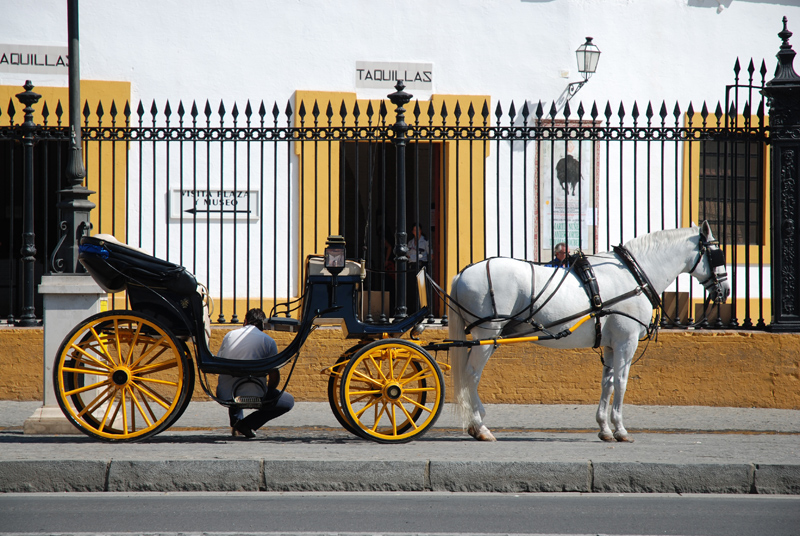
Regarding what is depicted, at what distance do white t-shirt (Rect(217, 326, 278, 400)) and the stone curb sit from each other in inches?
49.6

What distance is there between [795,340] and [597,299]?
9.89ft

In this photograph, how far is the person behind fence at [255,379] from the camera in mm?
6887

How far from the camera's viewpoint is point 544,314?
23.1 ft

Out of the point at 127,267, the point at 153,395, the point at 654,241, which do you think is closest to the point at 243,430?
the point at 153,395

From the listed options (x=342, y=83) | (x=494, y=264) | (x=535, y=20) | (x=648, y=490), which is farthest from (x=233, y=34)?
(x=648, y=490)

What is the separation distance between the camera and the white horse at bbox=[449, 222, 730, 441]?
22.9 feet

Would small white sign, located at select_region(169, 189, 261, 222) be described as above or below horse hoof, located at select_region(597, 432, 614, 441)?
above

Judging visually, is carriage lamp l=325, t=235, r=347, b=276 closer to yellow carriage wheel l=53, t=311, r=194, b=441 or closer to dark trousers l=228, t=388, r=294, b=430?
dark trousers l=228, t=388, r=294, b=430

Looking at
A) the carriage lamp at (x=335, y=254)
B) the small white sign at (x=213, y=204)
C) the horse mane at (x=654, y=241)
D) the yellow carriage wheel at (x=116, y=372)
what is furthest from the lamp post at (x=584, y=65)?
the yellow carriage wheel at (x=116, y=372)

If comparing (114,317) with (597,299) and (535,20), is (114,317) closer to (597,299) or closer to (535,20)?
(597,299)

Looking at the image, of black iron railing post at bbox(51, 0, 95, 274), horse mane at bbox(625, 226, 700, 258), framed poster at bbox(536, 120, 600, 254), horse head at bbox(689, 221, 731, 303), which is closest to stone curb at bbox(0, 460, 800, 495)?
horse head at bbox(689, 221, 731, 303)

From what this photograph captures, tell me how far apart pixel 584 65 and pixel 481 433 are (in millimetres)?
6904

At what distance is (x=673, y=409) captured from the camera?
8.72m

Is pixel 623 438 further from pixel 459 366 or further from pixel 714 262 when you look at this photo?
pixel 714 262
